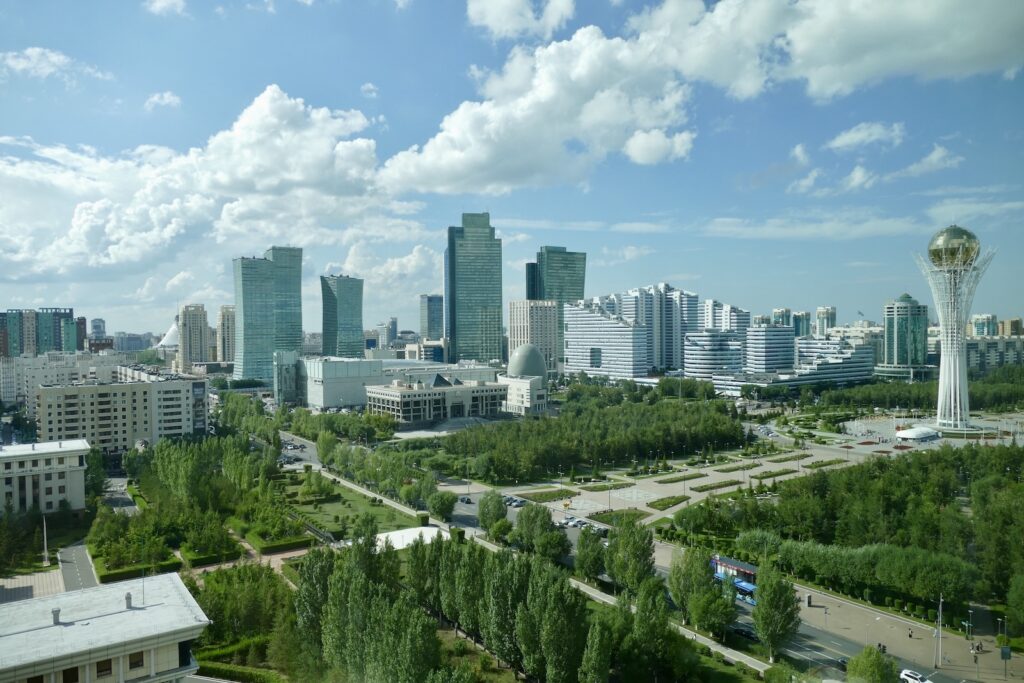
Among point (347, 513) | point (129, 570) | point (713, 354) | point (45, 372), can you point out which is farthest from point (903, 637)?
point (45, 372)

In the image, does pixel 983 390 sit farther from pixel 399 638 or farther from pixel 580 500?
pixel 399 638

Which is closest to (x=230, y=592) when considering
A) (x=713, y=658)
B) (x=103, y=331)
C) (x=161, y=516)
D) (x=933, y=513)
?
(x=161, y=516)

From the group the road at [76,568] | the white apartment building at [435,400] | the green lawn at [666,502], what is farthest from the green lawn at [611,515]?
the white apartment building at [435,400]

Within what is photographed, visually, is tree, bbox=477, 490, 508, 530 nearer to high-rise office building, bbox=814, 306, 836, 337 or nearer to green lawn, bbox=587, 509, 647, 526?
green lawn, bbox=587, 509, 647, 526

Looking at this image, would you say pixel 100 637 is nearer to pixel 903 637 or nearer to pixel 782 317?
pixel 903 637

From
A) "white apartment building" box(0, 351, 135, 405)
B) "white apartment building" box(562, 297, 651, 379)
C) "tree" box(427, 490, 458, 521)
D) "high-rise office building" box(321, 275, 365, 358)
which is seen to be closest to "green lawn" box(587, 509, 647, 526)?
"tree" box(427, 490, 458, 521)

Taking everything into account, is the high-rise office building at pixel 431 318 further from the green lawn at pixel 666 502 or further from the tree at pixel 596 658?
the tree at pixel 596 658
